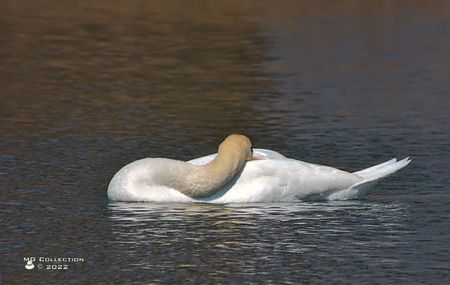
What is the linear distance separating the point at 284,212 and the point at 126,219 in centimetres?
137

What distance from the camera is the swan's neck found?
14336mm

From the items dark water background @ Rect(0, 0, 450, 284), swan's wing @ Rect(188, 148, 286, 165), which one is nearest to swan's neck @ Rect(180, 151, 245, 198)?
dark water background @ Rect(0, 0, 450, 284)

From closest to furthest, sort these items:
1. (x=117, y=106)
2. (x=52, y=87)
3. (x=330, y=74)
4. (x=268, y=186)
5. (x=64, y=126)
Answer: (x=268, y=186), (x=64, y=126), (x=117, y=106), (x=52, y=87), (x=330, y=74)

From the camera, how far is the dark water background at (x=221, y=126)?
1246 cm

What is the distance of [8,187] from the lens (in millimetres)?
15078

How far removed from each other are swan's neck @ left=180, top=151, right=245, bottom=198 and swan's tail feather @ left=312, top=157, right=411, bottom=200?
985 mm

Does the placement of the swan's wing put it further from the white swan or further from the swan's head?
the swan's head

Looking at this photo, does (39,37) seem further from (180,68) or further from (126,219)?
(126,219)

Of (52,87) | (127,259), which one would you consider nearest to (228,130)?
(52,87)

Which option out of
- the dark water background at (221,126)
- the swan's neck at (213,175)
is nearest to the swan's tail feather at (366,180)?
the dark water background at (221,126)

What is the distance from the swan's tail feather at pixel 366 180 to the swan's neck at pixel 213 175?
98 cm

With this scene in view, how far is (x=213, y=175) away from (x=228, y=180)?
190 mm

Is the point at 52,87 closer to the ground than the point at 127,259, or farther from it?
farther from it

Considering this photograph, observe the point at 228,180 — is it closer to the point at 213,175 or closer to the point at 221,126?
the point at 213,175
